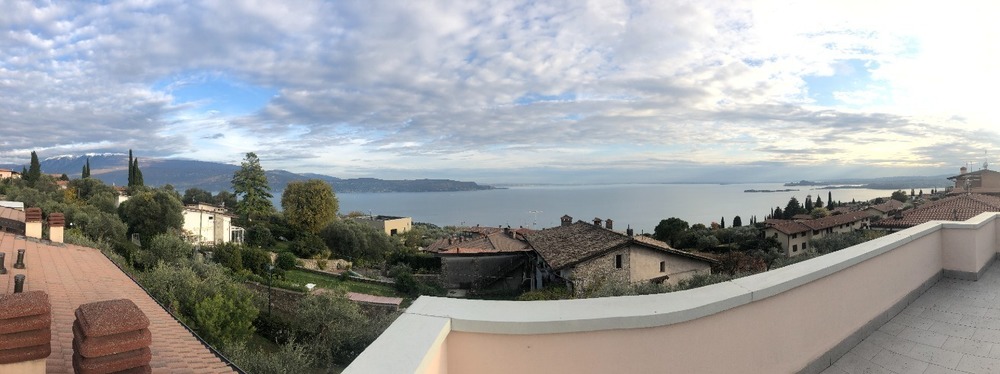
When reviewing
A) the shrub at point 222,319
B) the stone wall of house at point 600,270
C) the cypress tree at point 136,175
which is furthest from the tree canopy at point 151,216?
the stone wall of house at point 600,270

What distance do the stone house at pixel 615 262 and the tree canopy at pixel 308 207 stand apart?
2437 cm

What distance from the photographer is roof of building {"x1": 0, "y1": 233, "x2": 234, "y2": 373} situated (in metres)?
5.11

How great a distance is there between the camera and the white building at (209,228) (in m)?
34.1

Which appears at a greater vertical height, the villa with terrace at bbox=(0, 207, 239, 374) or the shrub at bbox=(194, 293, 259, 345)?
the villa with terrace at bbox=(0, 207, 239, 374)

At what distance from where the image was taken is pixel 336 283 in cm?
2623

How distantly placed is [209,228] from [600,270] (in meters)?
29.5

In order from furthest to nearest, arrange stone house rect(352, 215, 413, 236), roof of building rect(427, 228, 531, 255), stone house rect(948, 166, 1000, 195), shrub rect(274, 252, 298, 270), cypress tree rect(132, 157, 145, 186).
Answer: stone house rect(352, 215, 413, 236), cypress tree rect(132, 157, 145, 186), stone house rect(948, 166, 1000, 195), roof of building rect(427, 228, 531, 255), shrub rect(274, 252, 298, 270)

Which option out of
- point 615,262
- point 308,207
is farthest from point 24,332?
point 308,207

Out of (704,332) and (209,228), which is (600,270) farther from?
(209,228)

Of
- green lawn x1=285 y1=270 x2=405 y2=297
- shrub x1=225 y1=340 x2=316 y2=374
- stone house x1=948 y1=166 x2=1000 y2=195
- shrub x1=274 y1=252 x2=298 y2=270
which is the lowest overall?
green lawn x1=285 y1=270 x2=405 y2=297

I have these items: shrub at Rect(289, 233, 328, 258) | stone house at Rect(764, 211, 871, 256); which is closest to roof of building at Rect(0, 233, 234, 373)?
shrub at Rect(289, 233, 328, 258)

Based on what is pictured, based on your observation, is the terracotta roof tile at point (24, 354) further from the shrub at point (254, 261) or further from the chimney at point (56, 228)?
the shrub at point (254, 261)

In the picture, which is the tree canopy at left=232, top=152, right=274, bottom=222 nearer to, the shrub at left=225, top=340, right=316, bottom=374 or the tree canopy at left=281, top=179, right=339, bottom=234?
the tree canopy at left=281, top=179, right=339, bottom=234

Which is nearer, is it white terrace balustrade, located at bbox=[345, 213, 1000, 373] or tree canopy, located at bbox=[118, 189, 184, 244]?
white terrace balustrade, located at bbox=[345, 213, 1000, 373]
